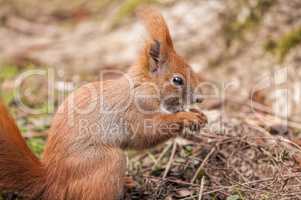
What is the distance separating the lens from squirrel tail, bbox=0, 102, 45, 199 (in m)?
2.95

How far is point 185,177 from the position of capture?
11.8 ft

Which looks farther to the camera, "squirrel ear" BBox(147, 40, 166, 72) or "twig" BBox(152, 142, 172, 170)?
"twig" BBox(152, 142, 172, 170)

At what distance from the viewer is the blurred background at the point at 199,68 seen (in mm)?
3504

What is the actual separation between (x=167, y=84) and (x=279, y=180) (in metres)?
1.08

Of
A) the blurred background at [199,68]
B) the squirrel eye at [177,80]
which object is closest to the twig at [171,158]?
the blurred background at [199,68]

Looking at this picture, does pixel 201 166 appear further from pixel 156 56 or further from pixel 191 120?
pixel 156 56

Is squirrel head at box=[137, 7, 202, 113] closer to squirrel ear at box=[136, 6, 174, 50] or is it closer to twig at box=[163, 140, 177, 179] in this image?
squirrel ear at box=[136, 6, 174, 50]

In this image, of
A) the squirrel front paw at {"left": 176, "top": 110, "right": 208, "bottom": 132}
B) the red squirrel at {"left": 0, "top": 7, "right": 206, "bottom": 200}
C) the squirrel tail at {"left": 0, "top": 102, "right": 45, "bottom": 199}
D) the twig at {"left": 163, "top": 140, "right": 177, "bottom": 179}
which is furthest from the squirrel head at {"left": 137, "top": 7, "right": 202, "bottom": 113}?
the squirrel tail at {"left": 0, "top": 102, "right": 45, "bottom": 199}

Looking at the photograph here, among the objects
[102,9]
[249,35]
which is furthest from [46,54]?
[249,35]

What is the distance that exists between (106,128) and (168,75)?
0.66 m

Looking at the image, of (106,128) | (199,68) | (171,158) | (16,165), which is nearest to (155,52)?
(106,128)

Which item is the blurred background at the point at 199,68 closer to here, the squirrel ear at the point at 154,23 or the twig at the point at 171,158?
the twig at the point at 171,158

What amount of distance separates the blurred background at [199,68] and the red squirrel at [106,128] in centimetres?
33

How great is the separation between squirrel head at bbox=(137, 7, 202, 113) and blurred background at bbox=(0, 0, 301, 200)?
0.23 metres
